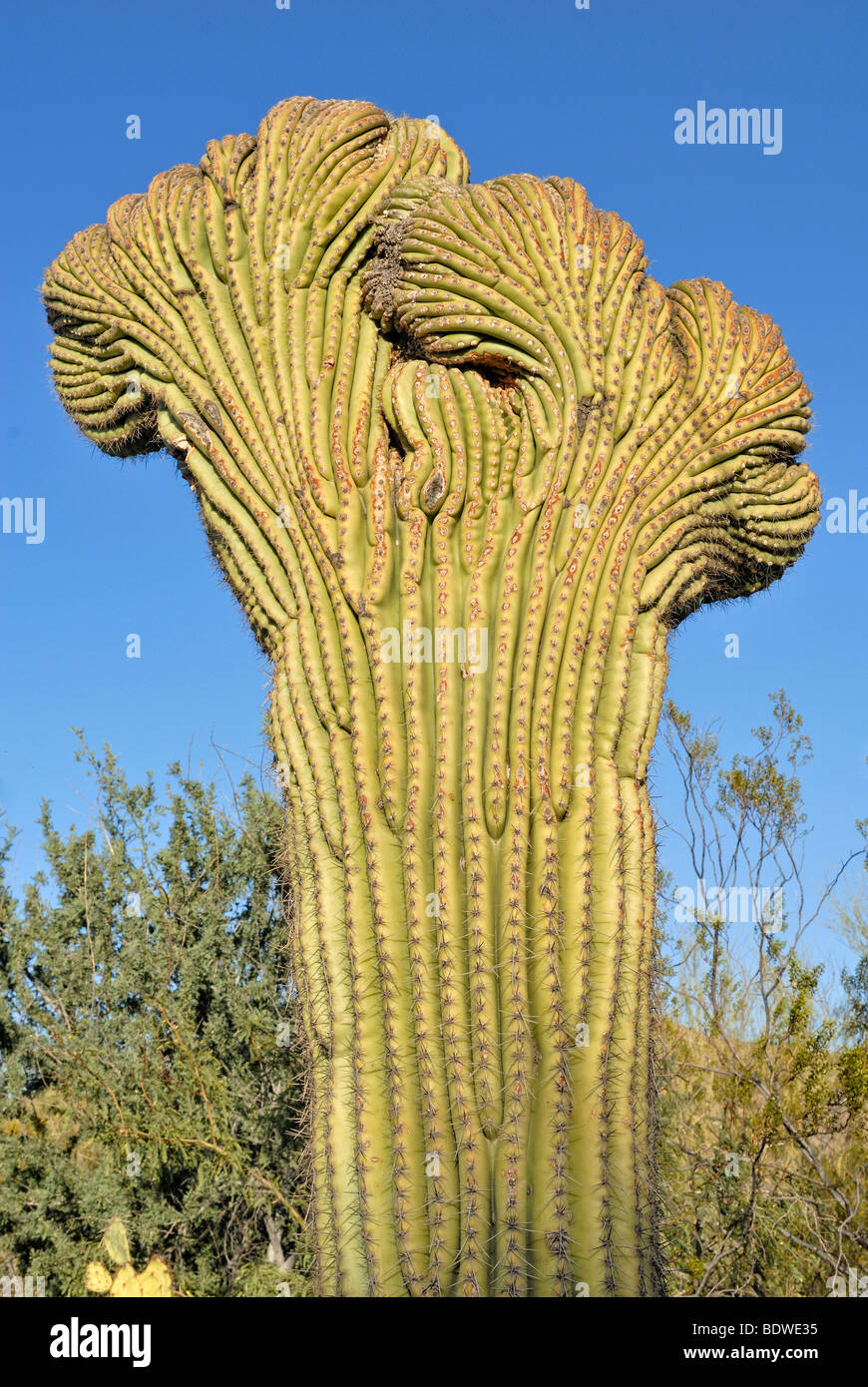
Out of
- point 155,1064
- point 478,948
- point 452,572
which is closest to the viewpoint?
point 478,948

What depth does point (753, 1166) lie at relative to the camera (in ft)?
20.4

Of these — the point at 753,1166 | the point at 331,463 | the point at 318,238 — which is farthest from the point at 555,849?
the point at 753,1166

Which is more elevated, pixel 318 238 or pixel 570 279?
pixel 318 238

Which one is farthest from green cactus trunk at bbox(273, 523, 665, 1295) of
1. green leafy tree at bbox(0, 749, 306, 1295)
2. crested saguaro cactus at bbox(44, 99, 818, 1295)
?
green leafy tree at bbox(0, 749, 306, 1295)

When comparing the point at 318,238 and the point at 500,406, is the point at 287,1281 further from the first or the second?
the point at 318,238

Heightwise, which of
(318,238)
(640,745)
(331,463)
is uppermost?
(318,238)

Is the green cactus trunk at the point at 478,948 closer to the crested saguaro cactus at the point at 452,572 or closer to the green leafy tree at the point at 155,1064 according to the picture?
the crested saguaro cactus at the point at 452,572

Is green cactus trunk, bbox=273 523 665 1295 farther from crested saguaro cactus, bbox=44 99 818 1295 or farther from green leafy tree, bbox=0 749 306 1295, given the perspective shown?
green leafy tree, bbox=0 749 306 1295

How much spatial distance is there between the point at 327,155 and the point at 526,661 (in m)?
2.08

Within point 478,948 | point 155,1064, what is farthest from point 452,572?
point 155,1064

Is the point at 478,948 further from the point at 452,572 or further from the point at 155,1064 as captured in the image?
the point at 155,1064

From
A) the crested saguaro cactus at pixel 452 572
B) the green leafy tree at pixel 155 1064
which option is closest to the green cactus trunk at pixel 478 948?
the crested saguaro cactus at pixel 452 572

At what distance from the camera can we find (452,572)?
3666mm

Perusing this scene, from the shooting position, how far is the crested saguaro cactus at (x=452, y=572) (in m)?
3.19
